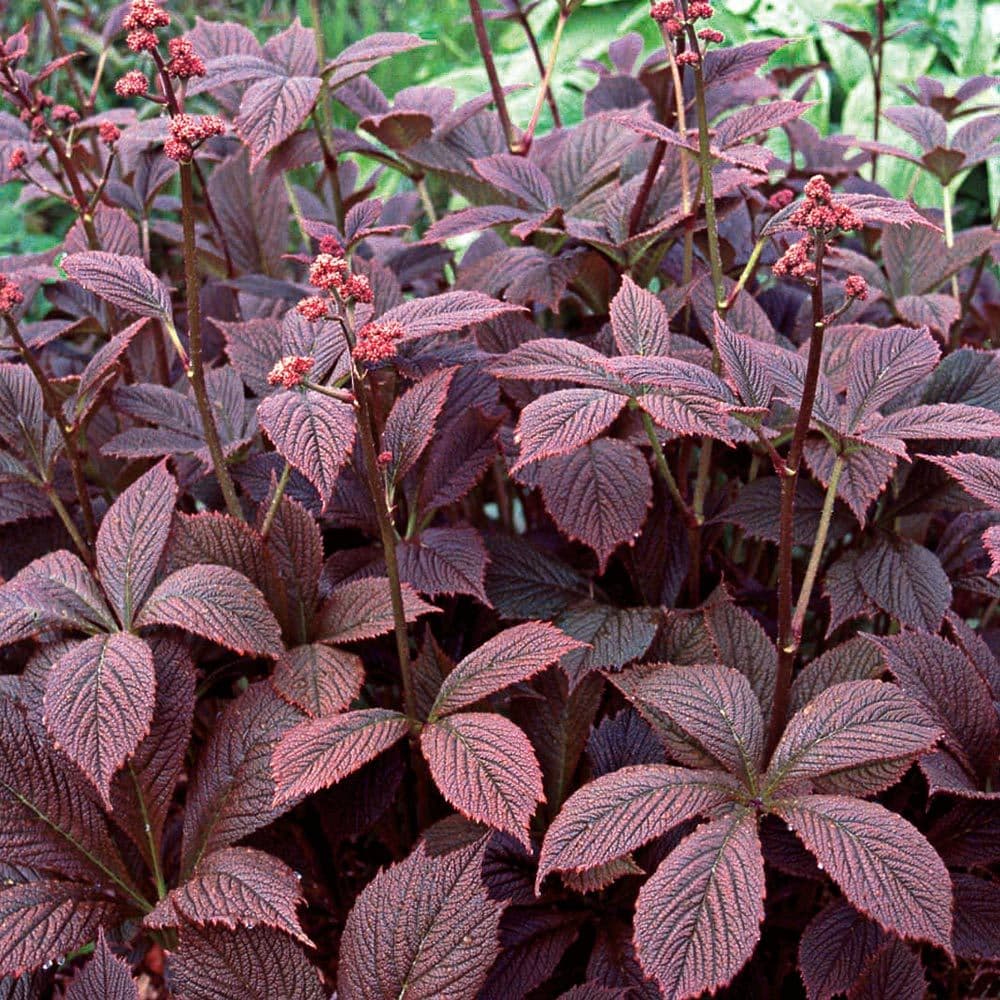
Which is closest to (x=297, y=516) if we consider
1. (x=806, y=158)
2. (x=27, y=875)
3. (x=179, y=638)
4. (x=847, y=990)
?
(x=179, y=638)

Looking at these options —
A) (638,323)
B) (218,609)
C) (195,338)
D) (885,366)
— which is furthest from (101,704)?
(885,366)

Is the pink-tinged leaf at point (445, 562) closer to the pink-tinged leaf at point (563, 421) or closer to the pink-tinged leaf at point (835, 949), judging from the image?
the pink-tinged leaf at point (563, 421)

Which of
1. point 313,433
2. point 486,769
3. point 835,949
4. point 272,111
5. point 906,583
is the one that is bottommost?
point 835,949

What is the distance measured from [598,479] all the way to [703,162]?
32 centimetres

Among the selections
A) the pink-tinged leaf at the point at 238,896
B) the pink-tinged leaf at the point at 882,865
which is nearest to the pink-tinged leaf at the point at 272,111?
the pink-tinged leaf at the point at 238,896

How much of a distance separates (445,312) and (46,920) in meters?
0.61

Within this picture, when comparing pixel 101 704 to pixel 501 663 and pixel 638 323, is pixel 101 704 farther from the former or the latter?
pixel 638 323

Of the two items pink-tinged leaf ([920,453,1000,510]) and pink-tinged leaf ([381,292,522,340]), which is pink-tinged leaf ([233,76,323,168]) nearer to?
pink-tinged leaf ([381,292,522,340])

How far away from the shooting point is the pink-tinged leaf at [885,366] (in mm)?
955

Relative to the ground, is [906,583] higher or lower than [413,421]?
lower

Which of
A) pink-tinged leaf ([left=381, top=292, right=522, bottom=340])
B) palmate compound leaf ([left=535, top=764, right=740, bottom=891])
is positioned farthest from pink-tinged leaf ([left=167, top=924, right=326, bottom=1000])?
pink-tinged leaf ([left=381, top=292, right=522, bottom=340])

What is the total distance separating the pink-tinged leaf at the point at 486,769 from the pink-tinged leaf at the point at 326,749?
0.04 meters

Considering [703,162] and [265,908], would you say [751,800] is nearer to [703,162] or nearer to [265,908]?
[265,908]

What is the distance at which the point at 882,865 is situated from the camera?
2.51 feet
